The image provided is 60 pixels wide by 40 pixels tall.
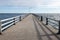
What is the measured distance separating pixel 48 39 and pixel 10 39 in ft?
8.69

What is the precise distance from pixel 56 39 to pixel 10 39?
322 centimetres

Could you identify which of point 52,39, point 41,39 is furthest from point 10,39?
point 52,39

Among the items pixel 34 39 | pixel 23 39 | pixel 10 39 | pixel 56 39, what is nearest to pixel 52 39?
pixel 56 39

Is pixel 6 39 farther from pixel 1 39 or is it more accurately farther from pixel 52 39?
pixel 52 39

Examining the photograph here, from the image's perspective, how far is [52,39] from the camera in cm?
1189

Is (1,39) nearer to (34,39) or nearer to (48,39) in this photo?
(34,39)

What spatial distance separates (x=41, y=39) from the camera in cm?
1191

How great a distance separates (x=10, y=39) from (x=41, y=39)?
2165mm

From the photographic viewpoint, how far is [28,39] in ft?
38.8

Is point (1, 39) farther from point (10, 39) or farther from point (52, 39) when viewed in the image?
point (52, 39)

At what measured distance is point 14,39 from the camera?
11859mm

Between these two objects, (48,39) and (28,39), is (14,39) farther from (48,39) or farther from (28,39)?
(48,39)

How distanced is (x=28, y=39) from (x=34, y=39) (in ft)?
1.39

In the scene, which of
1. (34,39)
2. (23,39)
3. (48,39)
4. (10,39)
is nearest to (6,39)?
(10,39)
